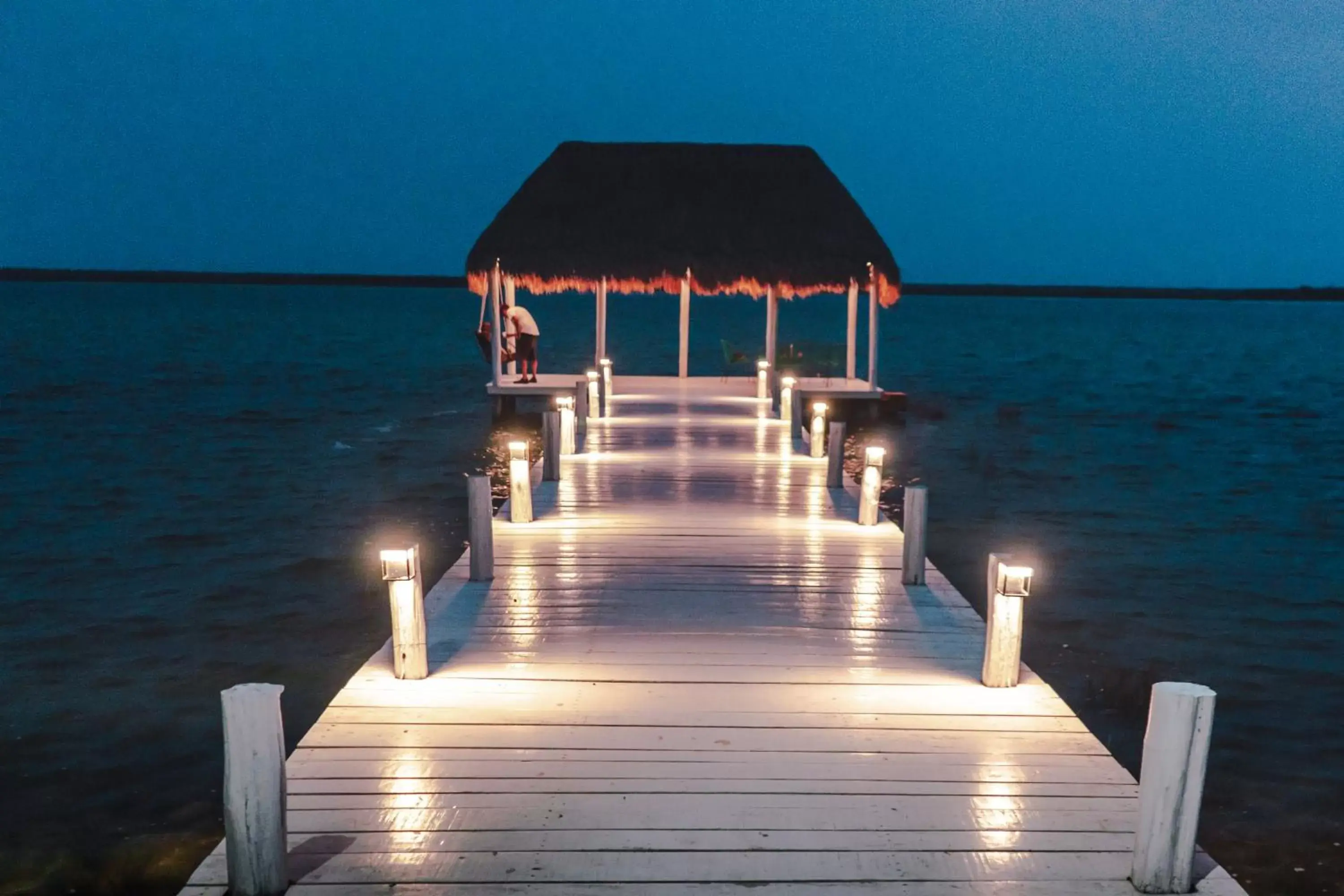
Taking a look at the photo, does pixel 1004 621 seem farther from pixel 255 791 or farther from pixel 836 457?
pixel 836 457

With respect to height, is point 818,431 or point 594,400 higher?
point 818,431

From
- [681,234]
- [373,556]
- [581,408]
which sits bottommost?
[373,556]

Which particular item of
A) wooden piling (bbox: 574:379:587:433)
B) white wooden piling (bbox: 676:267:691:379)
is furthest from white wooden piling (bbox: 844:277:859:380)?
wooden piling (bbox: 574:379:587:433)

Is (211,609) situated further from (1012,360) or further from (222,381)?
(1012,360)

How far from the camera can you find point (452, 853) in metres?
3.88

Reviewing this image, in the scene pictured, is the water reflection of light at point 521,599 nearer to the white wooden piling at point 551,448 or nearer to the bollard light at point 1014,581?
the bollard light at point 1014,581

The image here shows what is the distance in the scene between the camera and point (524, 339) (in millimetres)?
19141

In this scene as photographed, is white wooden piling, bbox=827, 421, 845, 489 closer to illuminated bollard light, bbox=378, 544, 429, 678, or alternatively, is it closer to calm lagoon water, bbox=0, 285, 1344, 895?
calm lagoon water, bbox=0, 285, 1344, 895

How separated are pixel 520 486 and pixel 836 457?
3083mm

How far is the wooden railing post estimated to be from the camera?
11.1 meters

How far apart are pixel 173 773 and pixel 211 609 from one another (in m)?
3.79

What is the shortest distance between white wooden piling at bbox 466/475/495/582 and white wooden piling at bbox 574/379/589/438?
7047 millimetres

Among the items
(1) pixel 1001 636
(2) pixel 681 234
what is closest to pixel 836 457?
(1) pixel 1001 636

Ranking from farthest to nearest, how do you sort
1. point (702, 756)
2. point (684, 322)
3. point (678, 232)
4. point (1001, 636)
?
point (684, 322), point (678, 232), point (1001, 636), point (702, 756)
